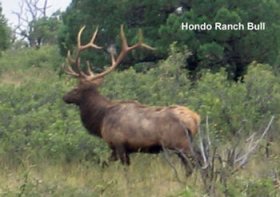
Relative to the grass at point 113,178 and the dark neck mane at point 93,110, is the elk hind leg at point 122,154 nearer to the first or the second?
the grass at point 113,178

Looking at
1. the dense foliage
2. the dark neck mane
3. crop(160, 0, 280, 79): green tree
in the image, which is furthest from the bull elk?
crop(160, 0, 280, 79): green tree

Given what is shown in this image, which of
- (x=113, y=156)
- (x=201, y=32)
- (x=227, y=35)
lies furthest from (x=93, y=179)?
(x=201, y=32)

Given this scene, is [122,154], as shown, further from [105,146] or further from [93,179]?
[93,179]

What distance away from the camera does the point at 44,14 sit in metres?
49.5

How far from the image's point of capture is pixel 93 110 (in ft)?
41.5

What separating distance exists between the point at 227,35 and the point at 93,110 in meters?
8.56

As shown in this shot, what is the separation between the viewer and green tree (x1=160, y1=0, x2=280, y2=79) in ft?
67.7

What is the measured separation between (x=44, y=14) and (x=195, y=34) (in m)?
29.3

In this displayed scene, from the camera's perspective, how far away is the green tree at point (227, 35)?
20.6 meters

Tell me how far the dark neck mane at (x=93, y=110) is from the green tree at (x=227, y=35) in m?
7.93

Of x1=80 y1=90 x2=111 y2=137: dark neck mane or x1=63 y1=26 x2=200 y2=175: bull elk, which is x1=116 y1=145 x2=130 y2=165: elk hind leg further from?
x1=80 y1=90 x2=111 y2=137: dark neck mane

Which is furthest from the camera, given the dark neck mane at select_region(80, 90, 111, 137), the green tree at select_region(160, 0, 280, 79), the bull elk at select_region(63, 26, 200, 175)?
the green tree at select_region(160, 0, 280, 79)

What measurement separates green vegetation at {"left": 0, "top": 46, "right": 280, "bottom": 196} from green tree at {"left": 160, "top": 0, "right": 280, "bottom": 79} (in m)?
3.88

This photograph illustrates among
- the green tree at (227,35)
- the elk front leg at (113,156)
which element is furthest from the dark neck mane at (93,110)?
the green tree at (227,35)
